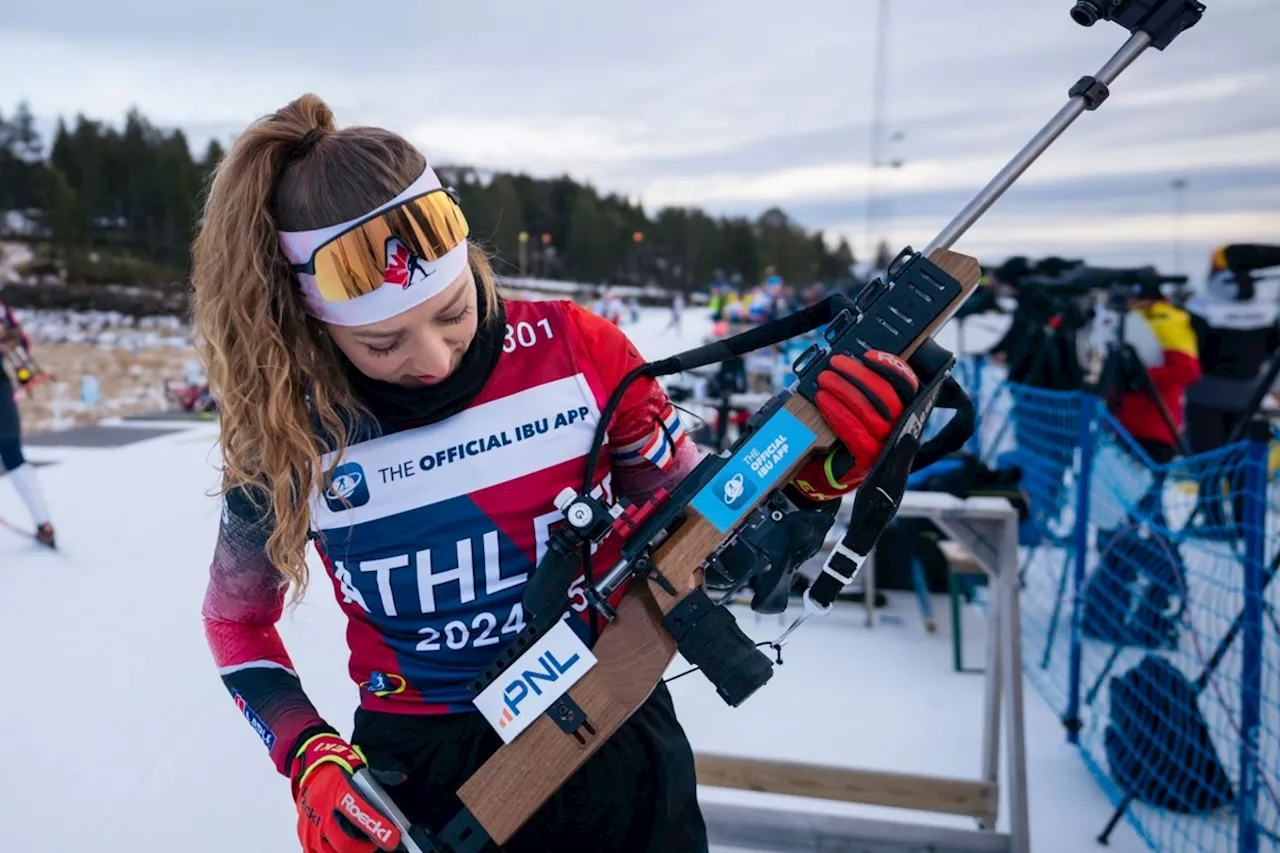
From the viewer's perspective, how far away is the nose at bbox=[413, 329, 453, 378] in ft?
3.13

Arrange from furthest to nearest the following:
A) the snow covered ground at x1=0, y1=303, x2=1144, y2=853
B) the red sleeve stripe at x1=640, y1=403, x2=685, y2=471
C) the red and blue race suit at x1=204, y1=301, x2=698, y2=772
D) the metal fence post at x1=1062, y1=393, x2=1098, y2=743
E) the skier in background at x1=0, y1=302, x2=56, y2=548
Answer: the skier in background at x1=0, y1=302, x2=56, y2=548, the metal fence post at x1=1062, y1=393, x2=1098, y2=743, the snow covered ground at x1=0, y1=303, x2=1144, y2=853, the red sleeve stripe at x1=640, y1=403, x2=685, y2=471, the red and blue race suit at x1=204, y1=301, x2=698, y2=772

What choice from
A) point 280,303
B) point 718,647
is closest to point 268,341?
point 280,303

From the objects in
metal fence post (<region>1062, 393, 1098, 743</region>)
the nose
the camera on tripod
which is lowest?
metal fence post (<region>1062, 393, 1098, 743</region>)

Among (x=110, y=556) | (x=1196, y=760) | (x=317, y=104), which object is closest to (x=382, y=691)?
(x=317, y=104)

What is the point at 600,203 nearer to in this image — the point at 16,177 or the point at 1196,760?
the point at 16,177

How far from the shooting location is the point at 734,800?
7.84 feet

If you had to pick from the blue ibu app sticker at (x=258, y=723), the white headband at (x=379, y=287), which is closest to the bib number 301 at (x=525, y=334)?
the white headband at (x=379, y=287)

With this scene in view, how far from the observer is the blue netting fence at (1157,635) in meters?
1.89

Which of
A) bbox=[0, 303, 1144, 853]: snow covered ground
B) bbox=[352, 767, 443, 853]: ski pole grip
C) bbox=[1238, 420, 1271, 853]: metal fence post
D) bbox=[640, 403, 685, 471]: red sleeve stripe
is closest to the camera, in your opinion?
bbox=[352, 767, 443, 853]: ski pole grip

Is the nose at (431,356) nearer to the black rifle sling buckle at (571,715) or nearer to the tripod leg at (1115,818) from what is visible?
the black rifle sling buckle at (571,715)

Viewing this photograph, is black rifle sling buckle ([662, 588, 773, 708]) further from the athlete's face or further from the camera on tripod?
the camera on tripod

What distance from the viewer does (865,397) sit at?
92 cm

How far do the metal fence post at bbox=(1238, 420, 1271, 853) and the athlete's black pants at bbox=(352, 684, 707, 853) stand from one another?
1.45m

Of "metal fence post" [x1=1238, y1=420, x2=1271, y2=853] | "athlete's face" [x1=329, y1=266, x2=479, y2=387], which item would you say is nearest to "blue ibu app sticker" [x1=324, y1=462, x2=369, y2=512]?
"athlete's face" [x1=329, y1=266, x2=479, y2=387]
